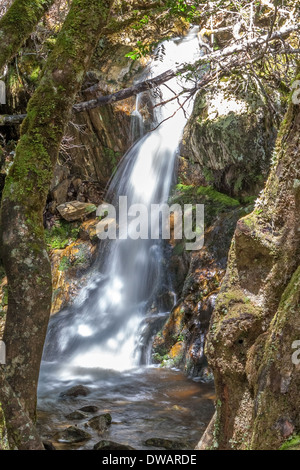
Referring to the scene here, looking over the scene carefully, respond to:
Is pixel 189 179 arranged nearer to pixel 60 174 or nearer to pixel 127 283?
pixel 127 283

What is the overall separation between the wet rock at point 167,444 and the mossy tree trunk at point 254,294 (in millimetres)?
1761

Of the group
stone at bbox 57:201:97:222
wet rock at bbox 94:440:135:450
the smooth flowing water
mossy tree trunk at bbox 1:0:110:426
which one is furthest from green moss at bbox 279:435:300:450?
stone at bbox 57:201:97:222

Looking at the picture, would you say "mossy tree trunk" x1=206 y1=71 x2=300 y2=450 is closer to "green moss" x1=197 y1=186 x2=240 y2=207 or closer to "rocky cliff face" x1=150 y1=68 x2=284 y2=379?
"rocky cliff face" x1=150 y1=68 x2=284 y2=379

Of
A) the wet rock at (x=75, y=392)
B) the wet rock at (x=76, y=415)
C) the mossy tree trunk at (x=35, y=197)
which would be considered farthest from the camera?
the wet rock at (x=75, y=392)

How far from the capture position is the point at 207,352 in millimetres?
3055

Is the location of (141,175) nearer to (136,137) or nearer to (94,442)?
(136,137)

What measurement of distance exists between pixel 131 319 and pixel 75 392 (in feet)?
9.26

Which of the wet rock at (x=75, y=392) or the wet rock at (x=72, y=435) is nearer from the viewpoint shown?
the wet rock at (x=72, y=435)

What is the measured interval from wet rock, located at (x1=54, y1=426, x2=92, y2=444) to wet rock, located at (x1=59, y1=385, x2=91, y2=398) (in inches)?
67.5

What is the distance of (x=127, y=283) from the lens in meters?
10.4

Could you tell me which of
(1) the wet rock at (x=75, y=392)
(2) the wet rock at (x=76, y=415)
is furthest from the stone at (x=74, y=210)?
(2) the wet rock at (x=76, y=415)

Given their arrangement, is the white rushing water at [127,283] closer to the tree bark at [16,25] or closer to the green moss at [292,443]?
the tree bark at [16,25]

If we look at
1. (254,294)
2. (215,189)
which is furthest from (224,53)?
(254,294)

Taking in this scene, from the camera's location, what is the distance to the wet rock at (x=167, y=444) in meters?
4.65
